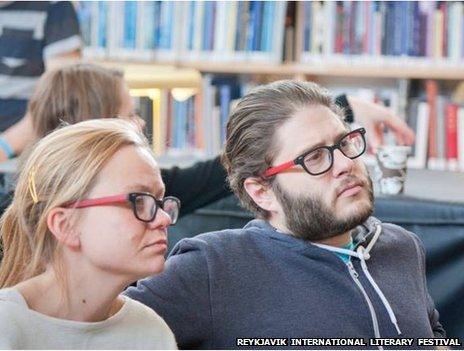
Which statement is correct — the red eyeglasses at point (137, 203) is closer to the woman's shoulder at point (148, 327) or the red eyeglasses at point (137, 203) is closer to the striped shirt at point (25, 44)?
the woman's shoulder at point (148, 327)

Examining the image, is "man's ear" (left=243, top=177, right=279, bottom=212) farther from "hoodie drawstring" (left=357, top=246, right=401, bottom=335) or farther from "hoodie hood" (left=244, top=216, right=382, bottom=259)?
"hoodie drawstring" (left=357, top=246, right=401, bottom=335)

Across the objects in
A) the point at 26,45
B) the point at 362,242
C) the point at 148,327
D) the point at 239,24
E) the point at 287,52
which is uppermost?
the point at 239,24

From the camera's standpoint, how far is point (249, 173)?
147 cm

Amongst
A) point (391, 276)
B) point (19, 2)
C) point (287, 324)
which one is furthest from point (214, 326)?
point (19, 2)

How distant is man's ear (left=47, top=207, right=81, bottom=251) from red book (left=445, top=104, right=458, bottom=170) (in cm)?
226

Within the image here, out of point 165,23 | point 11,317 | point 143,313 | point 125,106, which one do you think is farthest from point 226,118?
point 11,317

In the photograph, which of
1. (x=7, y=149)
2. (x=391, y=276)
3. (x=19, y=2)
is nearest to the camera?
(x=391, y=276)

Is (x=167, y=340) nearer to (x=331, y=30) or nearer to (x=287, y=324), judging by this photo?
(x=287, y=324)

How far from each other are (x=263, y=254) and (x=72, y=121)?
54 cm

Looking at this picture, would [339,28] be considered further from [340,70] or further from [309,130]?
[309,130]

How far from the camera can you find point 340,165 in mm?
1375

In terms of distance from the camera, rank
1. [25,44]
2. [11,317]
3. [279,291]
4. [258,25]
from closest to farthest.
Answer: [11,317], [279,291], [25,44], [258,25]

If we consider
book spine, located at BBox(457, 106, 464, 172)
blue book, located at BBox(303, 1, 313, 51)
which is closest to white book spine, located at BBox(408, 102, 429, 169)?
book spine, located at BBox(457, 106, 464, 172)

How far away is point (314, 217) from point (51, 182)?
455mm
